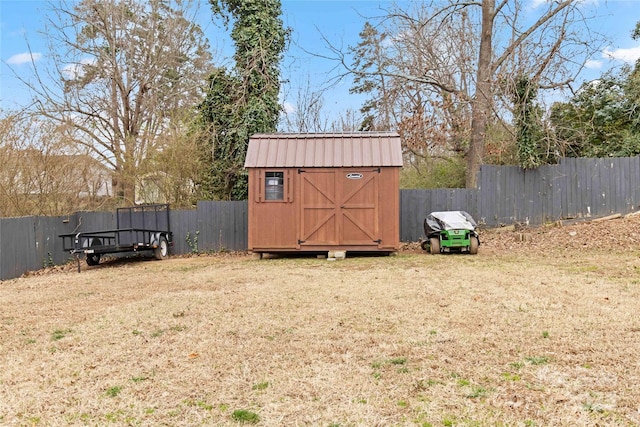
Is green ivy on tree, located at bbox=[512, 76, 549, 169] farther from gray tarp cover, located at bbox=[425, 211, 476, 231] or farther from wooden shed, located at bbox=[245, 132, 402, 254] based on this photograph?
wooden shed, located at bbox=[245, 132, 402, 254]

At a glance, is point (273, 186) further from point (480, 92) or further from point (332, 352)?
point (480, 92)

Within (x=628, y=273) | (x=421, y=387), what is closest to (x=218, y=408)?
(x=421, y=387)

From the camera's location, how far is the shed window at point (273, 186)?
1091 cm

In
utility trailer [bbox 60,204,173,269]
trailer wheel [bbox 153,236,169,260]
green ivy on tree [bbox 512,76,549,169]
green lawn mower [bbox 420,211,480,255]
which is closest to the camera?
green lawn mower [bbox 420,211,480,255]

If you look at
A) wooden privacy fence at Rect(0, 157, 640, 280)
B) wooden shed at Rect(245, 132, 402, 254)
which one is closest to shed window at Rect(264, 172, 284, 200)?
wooden shed at Rect(245, 132, 402, 254)

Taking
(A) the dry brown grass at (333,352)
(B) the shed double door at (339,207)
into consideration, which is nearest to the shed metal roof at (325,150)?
(B) the shed double door at (339,207)

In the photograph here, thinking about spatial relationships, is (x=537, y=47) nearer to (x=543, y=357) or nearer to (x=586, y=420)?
(x=543, y=357)

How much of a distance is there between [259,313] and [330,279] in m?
2.50

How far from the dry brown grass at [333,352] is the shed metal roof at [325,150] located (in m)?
3.79

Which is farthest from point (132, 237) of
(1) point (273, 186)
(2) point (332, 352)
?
(2) point (332, 352)

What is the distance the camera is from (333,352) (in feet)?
13.1

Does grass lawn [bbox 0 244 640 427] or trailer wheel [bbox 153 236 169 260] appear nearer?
grass lawn [bbox 0 244 640 427]

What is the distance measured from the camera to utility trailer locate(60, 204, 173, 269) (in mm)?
10570

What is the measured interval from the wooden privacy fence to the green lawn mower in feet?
5.94
